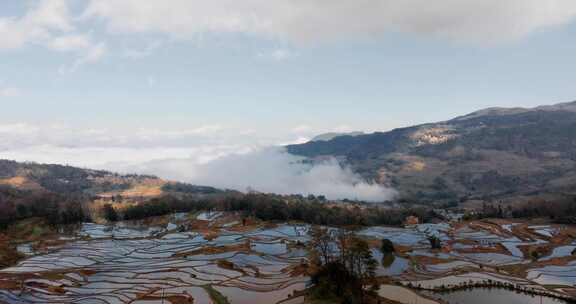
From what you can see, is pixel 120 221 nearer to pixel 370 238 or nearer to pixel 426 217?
pixel 370 238

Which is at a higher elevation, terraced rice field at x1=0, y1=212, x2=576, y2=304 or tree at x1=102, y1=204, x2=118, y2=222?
→ tree at x1=102, y1=204, x2=118, y2=222

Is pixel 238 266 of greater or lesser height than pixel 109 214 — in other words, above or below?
below

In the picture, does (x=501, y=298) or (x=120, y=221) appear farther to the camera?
(x=120, y=221)

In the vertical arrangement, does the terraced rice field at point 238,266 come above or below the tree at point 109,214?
below

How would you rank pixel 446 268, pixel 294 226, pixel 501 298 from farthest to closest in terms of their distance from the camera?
1. pixel 294 226
2. pixel 446 268
3. pixel 501 298

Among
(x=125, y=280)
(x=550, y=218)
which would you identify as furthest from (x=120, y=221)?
(x=550, y=218)

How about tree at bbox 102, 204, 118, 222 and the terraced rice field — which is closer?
the terraced rice field

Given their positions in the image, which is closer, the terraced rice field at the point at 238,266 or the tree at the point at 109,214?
the terraced rice field at the point at 238,266

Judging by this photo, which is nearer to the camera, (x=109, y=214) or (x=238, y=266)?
(x=238, y=266)

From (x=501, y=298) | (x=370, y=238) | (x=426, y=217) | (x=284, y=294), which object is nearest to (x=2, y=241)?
(x=284, y=294)

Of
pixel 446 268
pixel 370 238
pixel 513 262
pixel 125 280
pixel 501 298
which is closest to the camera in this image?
pixel 501 298
